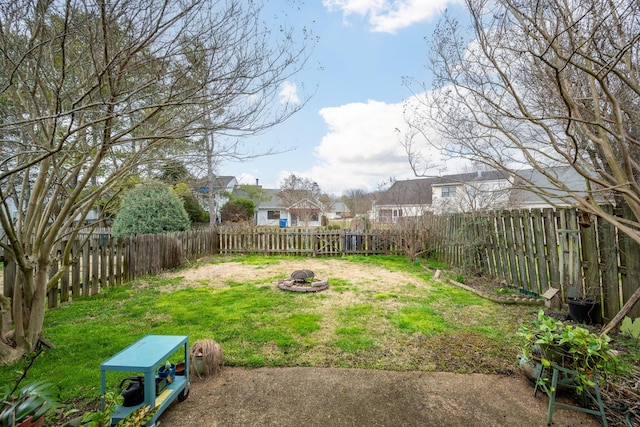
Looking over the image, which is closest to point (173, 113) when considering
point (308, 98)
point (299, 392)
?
point (308, 98)

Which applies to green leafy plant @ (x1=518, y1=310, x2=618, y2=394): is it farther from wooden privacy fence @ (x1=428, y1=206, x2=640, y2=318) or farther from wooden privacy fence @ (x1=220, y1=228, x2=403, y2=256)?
wooden privacy fence @ (x1=220, y1=228, x2=403, y2=256)

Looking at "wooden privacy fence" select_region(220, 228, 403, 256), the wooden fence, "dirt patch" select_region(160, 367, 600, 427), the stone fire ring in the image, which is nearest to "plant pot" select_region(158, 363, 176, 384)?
"dirt patch" select_region(160, 367, 600, 427)

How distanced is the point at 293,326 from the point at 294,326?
0.01 meters

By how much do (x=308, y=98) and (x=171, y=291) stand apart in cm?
455

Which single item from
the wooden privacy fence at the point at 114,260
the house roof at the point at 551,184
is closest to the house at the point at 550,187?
the house roof at the point at 551,184

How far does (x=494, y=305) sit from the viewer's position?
4.73 m

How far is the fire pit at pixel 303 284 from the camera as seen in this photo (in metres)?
5.64

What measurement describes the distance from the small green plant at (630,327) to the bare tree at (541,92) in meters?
1.06

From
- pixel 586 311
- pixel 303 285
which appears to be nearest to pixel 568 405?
pixel 586 311

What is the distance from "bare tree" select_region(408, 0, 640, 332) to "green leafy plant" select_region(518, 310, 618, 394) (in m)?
1.14

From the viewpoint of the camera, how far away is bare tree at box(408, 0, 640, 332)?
8.74ft

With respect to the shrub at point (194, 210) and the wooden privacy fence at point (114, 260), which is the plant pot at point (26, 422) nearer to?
the wooden privacy fence at point (114, 260)

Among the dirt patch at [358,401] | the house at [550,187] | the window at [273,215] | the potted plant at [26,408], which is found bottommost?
the dirt patch at [358,401]

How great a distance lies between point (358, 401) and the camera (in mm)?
2410
